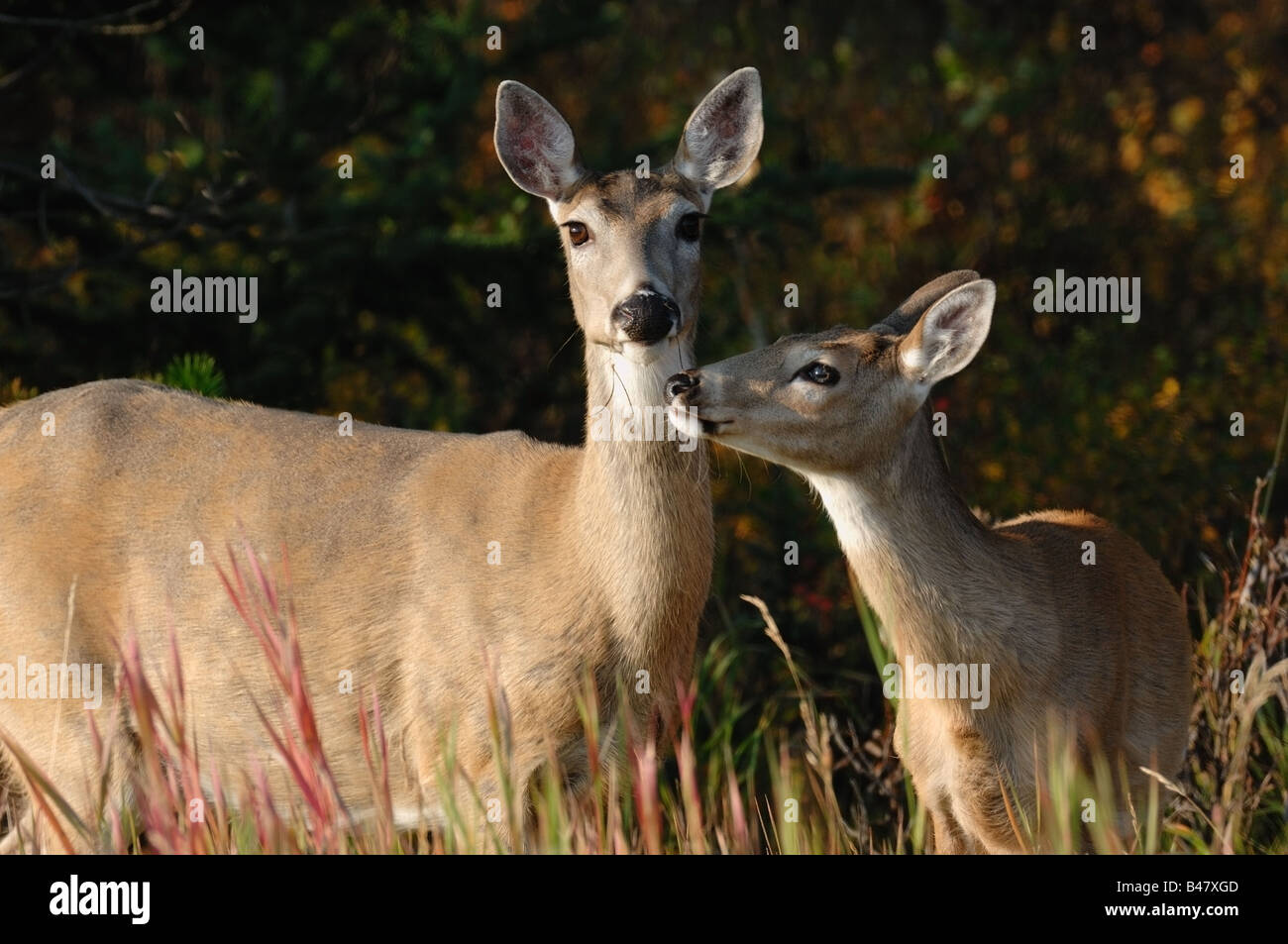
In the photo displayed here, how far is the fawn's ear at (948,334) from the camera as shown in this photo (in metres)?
5.28

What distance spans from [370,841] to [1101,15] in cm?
1155

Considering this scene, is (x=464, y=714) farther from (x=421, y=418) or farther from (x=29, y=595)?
(x=421, y=418)

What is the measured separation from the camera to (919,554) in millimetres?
5324

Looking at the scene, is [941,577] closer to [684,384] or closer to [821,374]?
[821,374]

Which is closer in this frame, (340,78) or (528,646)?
(528,646)

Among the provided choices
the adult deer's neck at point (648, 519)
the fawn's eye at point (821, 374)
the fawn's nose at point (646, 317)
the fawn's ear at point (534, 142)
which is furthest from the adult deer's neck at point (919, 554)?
the fawn's ear at point (534, 142)

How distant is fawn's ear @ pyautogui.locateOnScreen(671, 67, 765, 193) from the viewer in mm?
6105

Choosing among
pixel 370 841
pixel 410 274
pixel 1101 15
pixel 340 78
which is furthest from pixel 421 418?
pixel 1101 15

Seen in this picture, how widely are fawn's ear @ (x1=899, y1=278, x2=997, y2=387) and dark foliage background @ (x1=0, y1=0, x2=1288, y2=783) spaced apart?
4.82 feet

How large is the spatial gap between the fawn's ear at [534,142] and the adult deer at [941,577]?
1.02m

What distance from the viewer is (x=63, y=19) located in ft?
25.6

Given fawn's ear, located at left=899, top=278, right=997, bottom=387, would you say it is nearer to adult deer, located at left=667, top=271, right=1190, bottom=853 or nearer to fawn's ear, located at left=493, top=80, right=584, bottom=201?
adult deer, located at left=667, top=271, right=1190, bottom=853

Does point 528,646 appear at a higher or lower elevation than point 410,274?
lower
